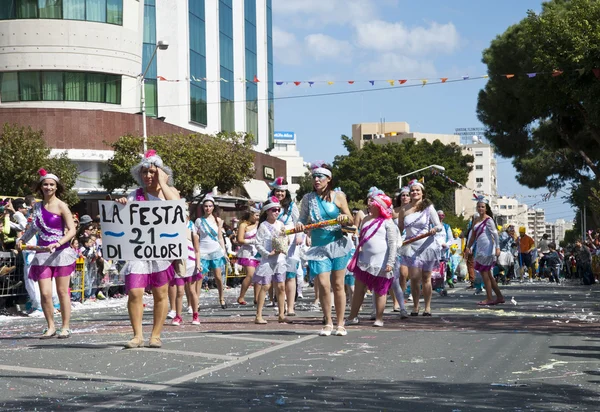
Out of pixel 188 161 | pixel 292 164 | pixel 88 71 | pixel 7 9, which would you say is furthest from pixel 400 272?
pixel 292 164

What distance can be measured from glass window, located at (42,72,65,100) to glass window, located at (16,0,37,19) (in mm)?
2388

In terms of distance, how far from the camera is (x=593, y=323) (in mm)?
13367

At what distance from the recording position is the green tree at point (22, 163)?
3619 cm

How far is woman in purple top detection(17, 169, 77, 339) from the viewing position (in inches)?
445

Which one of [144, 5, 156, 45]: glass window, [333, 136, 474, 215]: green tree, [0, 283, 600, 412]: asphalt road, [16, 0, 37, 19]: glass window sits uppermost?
[144, 5, 156, 45]: glass window

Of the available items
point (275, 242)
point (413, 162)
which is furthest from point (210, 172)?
point (413, 162)

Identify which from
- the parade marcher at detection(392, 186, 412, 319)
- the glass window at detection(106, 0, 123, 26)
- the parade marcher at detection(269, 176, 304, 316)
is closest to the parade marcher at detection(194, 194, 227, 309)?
the parade marcher at detection(269, 176, 304, 316)

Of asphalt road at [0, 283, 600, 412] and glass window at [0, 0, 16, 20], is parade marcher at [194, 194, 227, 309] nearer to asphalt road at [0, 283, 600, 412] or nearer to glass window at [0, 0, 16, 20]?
asphalt road at [0, 283, 600, 412]

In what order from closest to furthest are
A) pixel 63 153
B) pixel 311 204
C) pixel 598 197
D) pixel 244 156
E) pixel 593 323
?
pixel 311 204 < pixel 593 323 < pixel 598 197 < pixel 63 153 < pixel 244 156

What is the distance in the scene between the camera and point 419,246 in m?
14.8

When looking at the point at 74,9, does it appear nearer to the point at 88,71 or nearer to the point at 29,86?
the point at 88,71

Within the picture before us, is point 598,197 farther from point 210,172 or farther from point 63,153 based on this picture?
point 63,153

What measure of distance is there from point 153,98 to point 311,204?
41685 mm

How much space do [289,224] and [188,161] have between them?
25.3m
